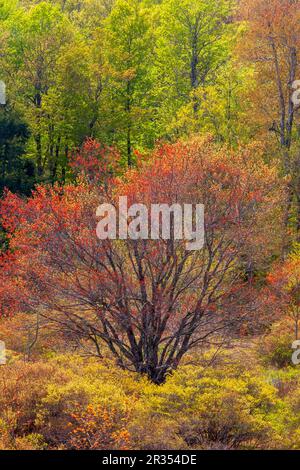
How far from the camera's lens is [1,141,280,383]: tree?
53.4 feet

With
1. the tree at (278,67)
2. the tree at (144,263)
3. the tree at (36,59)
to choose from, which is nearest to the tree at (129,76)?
the tree at (36,59)

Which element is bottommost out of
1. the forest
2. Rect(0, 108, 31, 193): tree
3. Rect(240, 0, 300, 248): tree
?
the forest

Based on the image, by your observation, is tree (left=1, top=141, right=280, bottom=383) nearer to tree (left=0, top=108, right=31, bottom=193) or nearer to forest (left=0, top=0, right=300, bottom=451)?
forest (left=0, top=0, right=300, bottom=451)

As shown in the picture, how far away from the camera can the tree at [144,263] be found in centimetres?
1627

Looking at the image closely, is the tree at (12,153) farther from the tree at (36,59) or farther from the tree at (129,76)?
the tree at (129,76)

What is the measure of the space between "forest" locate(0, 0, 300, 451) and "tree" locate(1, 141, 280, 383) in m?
0.04

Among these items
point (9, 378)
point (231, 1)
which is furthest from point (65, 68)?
point (9, 378)

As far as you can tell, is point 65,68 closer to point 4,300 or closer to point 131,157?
point 131,157

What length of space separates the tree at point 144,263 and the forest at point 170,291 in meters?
0.04

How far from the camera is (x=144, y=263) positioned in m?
16.9

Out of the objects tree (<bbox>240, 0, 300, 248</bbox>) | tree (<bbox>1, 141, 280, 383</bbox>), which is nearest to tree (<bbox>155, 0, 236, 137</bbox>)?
tree (<bbox>240, 0, 300, 248</bbox>)

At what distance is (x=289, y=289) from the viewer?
2136 centimetres

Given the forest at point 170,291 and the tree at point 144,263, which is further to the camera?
the tree at point 144,263

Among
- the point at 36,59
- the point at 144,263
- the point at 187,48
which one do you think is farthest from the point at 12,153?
the point at 144,263
